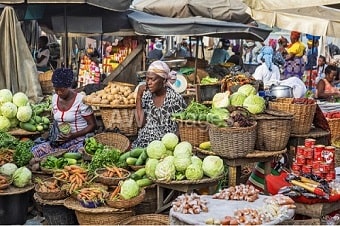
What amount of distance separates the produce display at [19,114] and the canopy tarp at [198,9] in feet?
19.1

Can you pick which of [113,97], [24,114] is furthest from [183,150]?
[24,114]

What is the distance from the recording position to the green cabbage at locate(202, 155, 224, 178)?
16.6ft

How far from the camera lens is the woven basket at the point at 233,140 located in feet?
17.2

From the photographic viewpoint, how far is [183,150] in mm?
5277

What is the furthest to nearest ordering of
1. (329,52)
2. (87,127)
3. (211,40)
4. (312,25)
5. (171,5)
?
(211,40)
(329,52)
(171,5)
(312,25)
(87,127)

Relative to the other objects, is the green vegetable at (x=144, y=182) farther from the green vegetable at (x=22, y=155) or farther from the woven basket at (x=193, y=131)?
the green vegetable at (x=22, y=155)

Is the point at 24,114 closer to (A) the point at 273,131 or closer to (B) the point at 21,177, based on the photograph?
(B) the point at 21,177

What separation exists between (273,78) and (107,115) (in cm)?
543

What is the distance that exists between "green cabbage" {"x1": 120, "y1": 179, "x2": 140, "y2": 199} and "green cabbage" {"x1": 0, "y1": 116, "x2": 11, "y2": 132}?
265 cm

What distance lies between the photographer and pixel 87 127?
6660 mm

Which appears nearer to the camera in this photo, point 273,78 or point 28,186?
point 28,186

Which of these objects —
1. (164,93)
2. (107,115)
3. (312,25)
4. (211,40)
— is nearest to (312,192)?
(164,93)

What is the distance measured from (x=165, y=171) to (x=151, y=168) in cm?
27

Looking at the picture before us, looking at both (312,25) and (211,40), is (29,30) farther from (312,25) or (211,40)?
(211,40)
